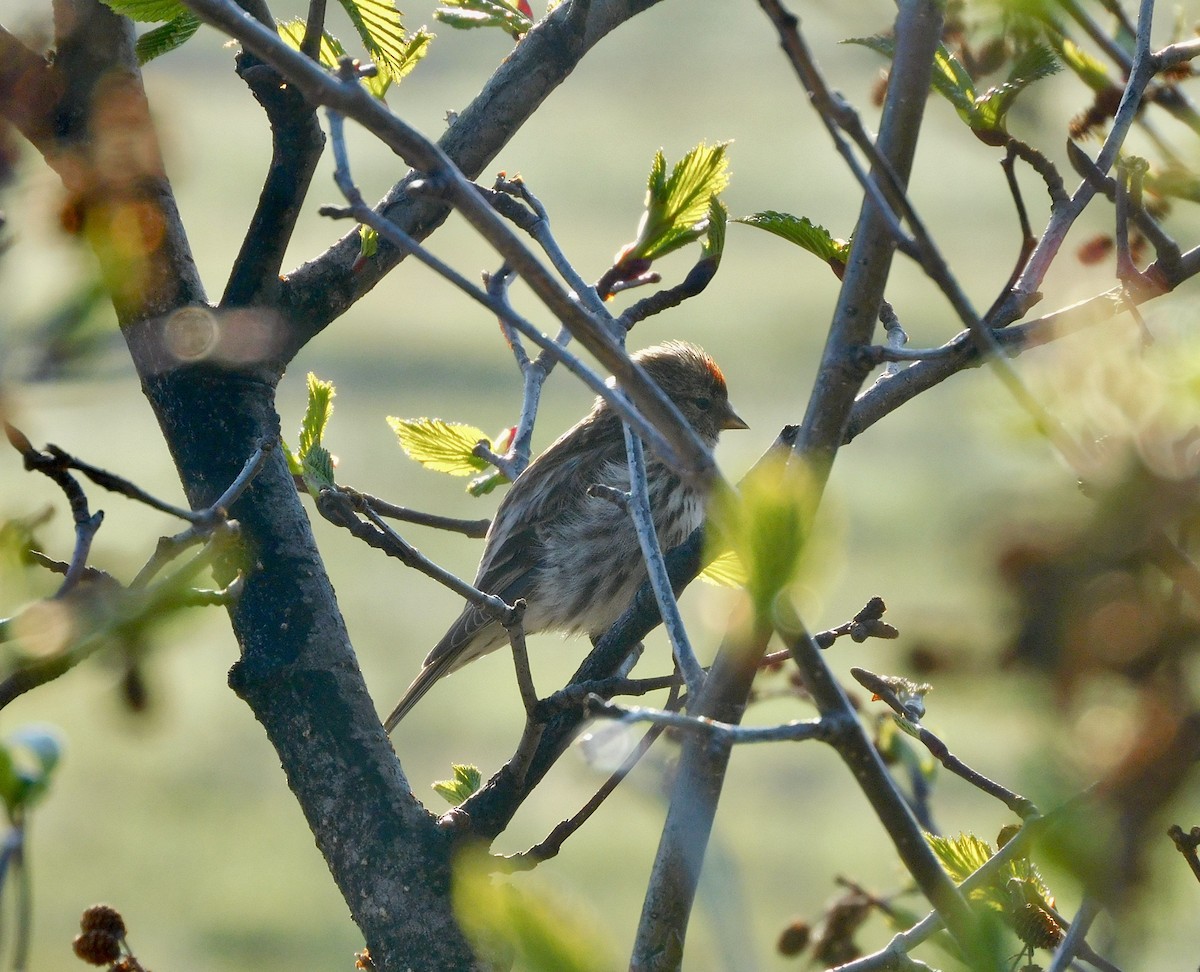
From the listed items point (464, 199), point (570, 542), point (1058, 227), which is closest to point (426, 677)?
point (570, 542)

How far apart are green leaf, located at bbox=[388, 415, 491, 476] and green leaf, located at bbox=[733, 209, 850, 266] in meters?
0.96

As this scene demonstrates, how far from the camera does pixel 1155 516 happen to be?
0.50m

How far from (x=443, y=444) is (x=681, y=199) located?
0.82 m

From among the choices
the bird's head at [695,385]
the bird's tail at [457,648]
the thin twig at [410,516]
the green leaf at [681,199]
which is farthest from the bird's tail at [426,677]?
the green leaf at [681,199]

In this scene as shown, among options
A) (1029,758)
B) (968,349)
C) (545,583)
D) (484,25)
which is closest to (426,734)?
(545,583)

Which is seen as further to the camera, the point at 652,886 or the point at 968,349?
the point at 968,349

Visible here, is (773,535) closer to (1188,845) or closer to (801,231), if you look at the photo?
(1188,845)

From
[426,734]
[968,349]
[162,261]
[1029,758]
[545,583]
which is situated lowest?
[1029,758]

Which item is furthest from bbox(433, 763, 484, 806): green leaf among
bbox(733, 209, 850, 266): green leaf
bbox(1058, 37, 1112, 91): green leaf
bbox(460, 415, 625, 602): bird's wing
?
bbox(460, 415, 625, 602): bird's wing

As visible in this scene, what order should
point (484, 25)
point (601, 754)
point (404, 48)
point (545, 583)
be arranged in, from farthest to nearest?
1. point (545, 583)
2. point (484, 25)
3. point (404, 48)
4. point (601, 754)

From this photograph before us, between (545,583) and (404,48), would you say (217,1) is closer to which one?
(404,48)

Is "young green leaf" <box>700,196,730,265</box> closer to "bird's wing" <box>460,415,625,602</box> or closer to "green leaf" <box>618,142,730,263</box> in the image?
"green leaf" <box>618,142,730,263</box>

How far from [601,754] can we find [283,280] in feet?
3.68

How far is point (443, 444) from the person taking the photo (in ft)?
7.72
